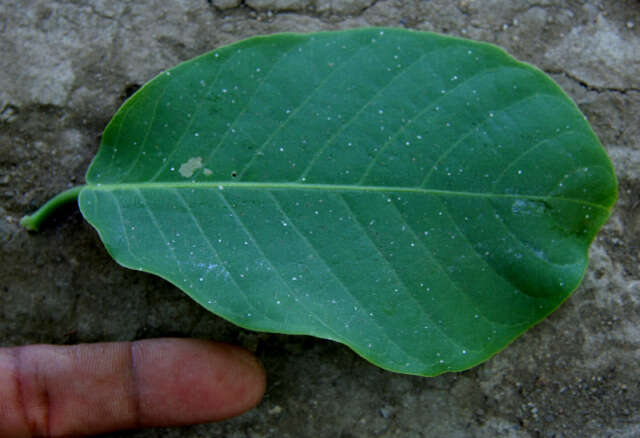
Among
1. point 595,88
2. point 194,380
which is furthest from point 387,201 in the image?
point 595,88

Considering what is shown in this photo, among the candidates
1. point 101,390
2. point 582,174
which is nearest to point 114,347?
point 101,390

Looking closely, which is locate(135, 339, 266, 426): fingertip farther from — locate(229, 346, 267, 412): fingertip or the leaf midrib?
the leaf midrib

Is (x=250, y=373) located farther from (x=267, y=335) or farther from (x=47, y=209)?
(x=47, y=209)

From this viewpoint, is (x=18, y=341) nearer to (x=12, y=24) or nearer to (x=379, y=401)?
(x=12, y=24)

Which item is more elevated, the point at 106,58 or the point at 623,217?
the point at 106,58

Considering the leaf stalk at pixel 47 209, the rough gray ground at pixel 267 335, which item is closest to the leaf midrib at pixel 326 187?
the leaf stalk at pixel 47 209

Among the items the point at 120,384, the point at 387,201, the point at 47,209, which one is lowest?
the point at 120,384

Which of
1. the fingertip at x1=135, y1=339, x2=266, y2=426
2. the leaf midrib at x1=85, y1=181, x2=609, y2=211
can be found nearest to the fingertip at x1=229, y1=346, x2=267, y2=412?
the fingertip at x1=135, y1=339, x2=266, y2=426
